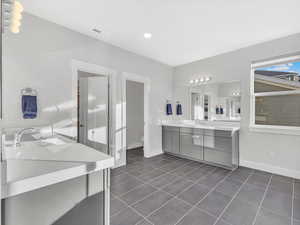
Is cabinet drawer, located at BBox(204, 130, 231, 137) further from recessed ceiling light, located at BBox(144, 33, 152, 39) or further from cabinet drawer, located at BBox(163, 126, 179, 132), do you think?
recessed ceiling light, located at BBox(144, 33, 152, 39)

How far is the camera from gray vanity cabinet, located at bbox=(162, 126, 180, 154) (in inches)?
150

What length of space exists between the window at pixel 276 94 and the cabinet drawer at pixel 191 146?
1.18 meters

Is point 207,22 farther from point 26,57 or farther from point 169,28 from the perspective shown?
point 26,57

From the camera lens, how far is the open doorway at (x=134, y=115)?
4871 mm

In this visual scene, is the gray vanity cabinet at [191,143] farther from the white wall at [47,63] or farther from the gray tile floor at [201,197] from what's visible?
the white wall at [47,63]

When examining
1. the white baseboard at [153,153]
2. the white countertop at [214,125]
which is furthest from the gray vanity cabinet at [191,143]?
the white baseboard at [153,153]

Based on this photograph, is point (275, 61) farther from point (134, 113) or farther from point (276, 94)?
point (134, 113)

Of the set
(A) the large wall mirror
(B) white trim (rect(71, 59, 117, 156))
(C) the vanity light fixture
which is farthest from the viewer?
(C) the vanity light fixture

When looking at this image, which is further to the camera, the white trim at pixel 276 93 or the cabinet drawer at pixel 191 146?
the cabinet drawer at pixel 191 146

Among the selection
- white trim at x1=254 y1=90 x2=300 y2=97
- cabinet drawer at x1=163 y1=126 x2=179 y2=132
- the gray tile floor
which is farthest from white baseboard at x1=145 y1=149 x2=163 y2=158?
white trim at x1=254 y1=90 x2=300 y2=97

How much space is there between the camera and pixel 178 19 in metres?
2.23

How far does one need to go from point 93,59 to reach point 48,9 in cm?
94

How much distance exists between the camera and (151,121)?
3.89 m

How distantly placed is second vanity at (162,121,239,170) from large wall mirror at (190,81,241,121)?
21 cm
